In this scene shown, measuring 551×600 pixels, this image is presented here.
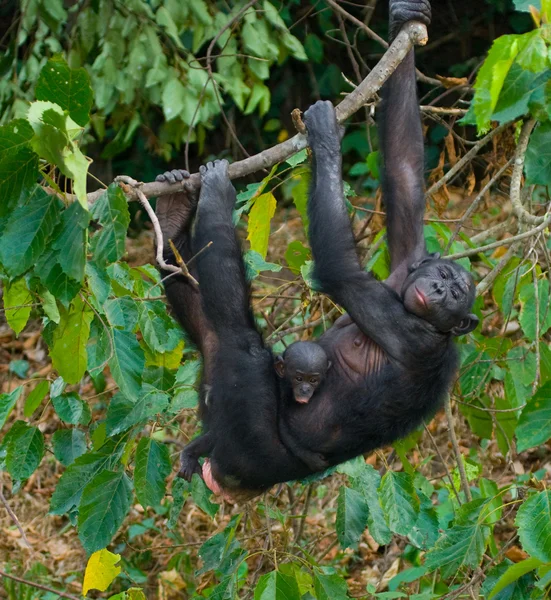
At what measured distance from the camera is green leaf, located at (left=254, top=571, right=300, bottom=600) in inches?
148

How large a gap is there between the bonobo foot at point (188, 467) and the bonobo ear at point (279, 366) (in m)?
0.60

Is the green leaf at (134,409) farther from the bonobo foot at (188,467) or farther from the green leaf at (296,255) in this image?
the green leaf at (296,255)

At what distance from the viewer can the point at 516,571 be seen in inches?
135

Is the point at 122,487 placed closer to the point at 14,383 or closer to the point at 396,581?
the point at 396,581

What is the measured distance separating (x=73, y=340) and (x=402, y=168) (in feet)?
5.67

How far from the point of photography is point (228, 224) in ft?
13.4

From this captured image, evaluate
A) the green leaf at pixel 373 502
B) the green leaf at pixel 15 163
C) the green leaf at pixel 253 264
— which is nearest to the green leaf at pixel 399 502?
the green leaf at pixel 373 502

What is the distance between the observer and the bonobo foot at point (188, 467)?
4344 mm

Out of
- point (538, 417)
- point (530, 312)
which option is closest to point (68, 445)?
point (538, 417)

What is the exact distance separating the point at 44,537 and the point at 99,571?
3800 mm

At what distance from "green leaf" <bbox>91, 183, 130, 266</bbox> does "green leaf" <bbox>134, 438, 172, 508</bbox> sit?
1.27m

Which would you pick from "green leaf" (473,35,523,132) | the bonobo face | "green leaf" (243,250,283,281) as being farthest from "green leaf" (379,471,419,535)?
"green leaf" (473,35,523,132)

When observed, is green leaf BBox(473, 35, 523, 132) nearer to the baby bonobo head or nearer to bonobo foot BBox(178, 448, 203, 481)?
the baby bonobo head

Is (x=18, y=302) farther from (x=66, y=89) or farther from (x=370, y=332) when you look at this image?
(x=370, y=332)
